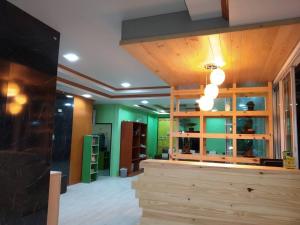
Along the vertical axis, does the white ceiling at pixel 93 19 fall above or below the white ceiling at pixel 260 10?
above

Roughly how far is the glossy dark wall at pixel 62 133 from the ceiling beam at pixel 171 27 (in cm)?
392

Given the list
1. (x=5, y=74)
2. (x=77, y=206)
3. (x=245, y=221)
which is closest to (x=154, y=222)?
(x=245, y=221)

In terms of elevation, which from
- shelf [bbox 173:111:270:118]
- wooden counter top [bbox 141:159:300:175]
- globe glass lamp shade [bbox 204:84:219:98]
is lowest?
wooden counter top [bbox 141:159:300:175]

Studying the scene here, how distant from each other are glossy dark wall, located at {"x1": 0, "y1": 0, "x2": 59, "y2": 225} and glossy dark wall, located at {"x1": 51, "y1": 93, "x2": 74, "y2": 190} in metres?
3.19

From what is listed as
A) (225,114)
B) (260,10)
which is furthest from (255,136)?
(260,10)

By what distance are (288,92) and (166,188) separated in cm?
196

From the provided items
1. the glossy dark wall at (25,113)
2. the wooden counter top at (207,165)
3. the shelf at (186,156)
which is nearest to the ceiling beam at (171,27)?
the glossy dark wall at (25,113)

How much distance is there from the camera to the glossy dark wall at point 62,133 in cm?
567

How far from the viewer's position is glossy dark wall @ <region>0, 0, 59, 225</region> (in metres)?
2.11

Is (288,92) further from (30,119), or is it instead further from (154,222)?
(30,119)

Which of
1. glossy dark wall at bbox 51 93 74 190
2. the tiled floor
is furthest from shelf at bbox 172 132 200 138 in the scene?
glossy dark wall at bbox 51 93 74 190

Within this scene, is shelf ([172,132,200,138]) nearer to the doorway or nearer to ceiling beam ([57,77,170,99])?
ceiling beam ([57,77,170,99])

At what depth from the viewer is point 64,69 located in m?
4.13

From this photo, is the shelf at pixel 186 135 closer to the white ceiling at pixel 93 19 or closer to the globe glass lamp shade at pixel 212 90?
the globe glass lamp shade at pixel 212 90
